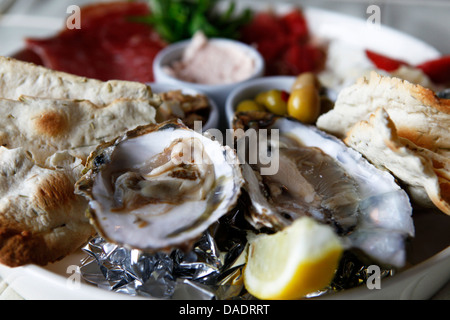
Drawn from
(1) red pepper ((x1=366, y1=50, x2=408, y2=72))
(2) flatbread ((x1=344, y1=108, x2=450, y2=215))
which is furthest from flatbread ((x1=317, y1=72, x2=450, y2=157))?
(1) red pepper ((x1=366, y1=50, x2=408, y2=72))

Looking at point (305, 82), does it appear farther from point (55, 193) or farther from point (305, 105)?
point (55, 193)

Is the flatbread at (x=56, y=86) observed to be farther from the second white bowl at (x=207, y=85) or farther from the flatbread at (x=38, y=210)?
the second white bowl at (x=207, y=85)

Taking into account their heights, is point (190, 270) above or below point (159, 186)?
below

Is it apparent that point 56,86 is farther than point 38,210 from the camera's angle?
Yes

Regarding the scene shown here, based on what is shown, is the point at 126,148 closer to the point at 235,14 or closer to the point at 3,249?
the point at 3,249

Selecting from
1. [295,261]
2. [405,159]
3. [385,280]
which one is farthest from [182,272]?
[405,159]

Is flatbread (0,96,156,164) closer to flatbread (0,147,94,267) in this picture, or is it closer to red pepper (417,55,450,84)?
flatbread (0,147,94,267)

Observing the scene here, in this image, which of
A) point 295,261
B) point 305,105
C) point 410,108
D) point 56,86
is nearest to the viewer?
point 295,261
